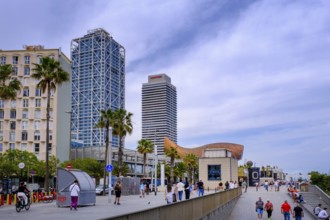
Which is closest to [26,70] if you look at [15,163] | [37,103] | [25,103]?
[25,103]

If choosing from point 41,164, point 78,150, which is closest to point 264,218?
point 41,164

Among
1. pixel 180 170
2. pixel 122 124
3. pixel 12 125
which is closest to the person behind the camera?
pixel 122 124

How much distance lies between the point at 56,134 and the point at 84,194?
63909 millimetres

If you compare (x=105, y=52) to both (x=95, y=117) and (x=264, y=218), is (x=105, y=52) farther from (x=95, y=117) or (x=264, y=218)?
(x=264, y=218)

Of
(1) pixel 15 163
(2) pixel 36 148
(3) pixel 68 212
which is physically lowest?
(3) pixel 68 212

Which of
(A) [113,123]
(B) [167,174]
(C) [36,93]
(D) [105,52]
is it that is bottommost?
(B) [167,174]

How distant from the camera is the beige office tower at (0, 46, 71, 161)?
8875 cm

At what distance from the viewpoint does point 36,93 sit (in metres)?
89.8

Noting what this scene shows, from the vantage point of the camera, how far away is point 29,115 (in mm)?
89438

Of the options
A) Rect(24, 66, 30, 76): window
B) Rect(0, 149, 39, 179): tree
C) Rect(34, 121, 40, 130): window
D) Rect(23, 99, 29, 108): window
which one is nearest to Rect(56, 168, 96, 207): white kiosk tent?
Rect(0, 149, 39, 179): tree

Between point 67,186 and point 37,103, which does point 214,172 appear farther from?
point 37,103

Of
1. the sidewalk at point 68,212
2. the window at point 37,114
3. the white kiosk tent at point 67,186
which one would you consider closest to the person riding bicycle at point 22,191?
the sidewalk at point 68,212

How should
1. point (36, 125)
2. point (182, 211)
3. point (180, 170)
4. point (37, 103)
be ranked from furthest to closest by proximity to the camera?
point (180, 170) < point (37, 103) < point (36, 125) < point (182, 211)

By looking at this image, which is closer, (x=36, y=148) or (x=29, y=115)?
(x=36, y=148)
